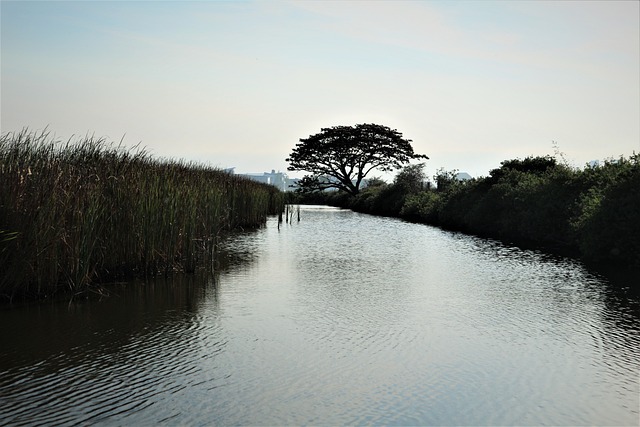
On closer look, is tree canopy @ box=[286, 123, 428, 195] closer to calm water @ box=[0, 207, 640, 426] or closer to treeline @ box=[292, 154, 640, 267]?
treeline @ box=[292, 154, 640, 267]

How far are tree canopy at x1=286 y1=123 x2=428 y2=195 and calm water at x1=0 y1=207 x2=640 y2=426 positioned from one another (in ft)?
153

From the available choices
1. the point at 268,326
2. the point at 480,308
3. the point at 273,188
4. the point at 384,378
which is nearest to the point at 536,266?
the point at 480,308

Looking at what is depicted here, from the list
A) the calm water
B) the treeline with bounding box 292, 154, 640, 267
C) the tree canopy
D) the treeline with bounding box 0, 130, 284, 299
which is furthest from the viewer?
the tree canopy

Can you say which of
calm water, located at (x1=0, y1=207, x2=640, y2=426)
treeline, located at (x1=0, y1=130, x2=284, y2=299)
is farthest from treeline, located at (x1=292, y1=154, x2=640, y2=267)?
treeline, located at (x1=0, y1=130, x2=284, y2=299)

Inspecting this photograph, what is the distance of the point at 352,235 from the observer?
20797 millimetres

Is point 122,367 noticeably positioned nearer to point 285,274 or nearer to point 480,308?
point 480,308

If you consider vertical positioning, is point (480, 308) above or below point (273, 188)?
below

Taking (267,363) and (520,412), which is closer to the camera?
(520,412)

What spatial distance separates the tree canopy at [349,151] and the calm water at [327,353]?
4649 cm

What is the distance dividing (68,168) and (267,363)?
529 cm

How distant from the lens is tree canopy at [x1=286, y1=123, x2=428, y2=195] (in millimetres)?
56656

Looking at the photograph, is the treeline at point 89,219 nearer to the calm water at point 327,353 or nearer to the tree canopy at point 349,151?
the calm water at point 327,353

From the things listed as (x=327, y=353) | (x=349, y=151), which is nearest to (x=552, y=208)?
(x=327, y=353)

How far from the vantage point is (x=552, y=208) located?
19375 millimetres
